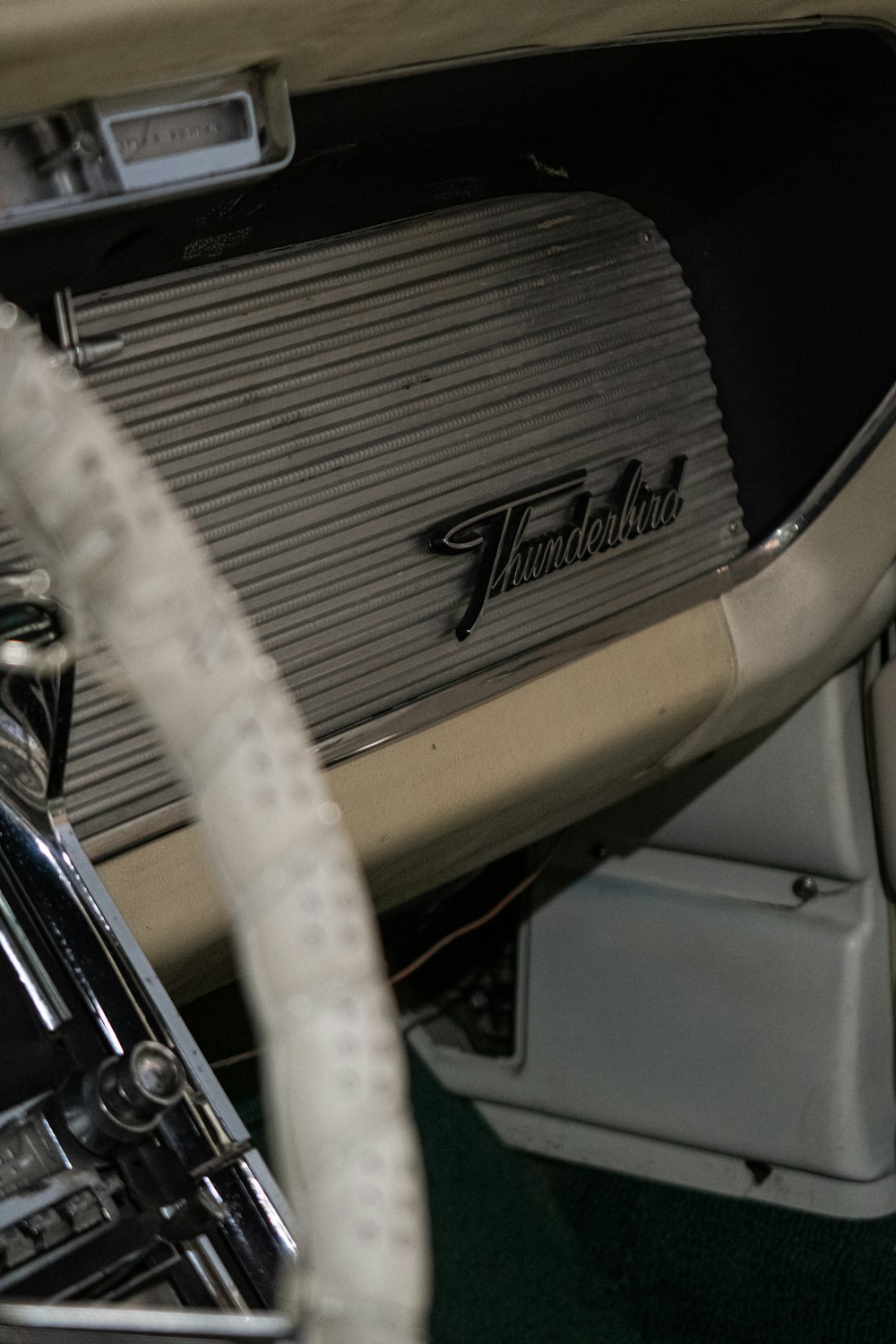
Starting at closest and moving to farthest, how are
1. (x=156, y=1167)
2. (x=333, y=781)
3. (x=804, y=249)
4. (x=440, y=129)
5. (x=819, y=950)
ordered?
(x=156, y=1167), (x=440, y=129), (x=333, y=781), (x=804, y=249), (x=819, y=950)

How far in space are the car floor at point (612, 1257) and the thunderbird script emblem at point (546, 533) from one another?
0.76m

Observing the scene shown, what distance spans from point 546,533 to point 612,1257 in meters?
1.05

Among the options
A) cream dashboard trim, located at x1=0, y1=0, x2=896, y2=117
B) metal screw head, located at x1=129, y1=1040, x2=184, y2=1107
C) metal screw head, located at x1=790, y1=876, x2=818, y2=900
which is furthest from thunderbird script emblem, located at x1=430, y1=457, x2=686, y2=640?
metal screw head, located at x1=790, y1=876, x2=818, y2=900

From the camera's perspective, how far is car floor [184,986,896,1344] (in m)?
1.56

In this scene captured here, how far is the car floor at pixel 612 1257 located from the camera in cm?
156

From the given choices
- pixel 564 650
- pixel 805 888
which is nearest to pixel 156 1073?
pixel 564 650

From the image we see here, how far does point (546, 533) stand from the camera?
1087 mm

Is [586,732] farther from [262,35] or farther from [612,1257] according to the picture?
[612,1257]

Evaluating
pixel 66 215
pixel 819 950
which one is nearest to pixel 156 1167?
pixel 66 215

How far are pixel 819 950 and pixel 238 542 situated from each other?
0.99m

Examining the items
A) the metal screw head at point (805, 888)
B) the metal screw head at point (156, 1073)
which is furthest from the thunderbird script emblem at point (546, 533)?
the metal screw head at point (805, 888)

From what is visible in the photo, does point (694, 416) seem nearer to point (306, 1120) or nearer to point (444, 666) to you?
point (444, 666)

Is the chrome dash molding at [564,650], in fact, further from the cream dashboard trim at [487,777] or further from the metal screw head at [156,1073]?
the metal screw head at [156,1073]

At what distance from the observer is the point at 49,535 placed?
1.18 feet
